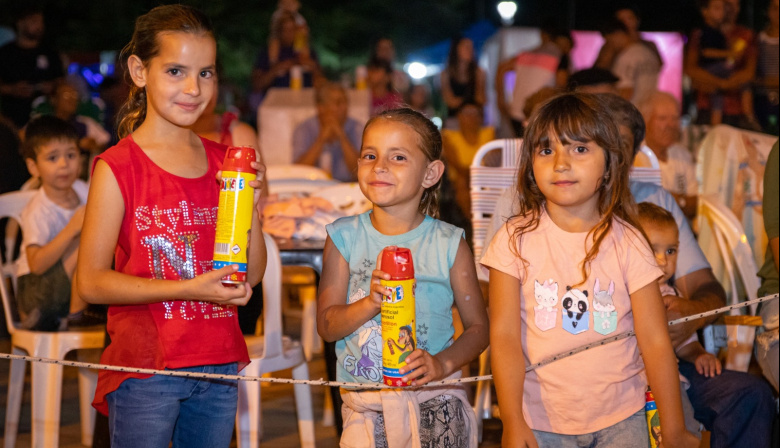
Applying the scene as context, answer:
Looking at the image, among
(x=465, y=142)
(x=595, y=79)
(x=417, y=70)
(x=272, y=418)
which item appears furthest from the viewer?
(x=417, y=70)

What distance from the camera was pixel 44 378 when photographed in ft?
11.3

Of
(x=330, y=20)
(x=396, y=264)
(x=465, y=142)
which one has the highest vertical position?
(x=330, y=20)

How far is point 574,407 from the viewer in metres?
2.20

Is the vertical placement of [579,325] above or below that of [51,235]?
below

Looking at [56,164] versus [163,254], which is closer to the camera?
[163,254]

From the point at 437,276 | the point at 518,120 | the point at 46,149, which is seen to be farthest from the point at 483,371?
the point at 518,120

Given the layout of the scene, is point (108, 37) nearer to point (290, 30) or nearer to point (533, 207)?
point (290, 30)

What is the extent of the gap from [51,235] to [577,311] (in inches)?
100

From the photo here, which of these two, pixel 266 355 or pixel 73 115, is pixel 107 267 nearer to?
pixel 266 355

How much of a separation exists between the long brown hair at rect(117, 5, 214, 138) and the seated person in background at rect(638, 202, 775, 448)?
1696 millimetres

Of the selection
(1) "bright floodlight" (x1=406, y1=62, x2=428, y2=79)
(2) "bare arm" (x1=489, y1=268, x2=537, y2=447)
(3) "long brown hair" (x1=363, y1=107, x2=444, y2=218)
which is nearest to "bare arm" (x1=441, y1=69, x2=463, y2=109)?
(3) "long brown hair" (x1=363, y1=107, x2=444, y2=218)

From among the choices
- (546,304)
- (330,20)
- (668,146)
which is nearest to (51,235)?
(546,304)

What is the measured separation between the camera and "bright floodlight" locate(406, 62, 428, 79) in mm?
21469

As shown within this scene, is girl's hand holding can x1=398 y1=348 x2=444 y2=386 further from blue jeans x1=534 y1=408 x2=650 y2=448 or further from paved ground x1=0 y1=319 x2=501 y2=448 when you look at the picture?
paved ground x1=0 y1=319 x2=501 y2=448
